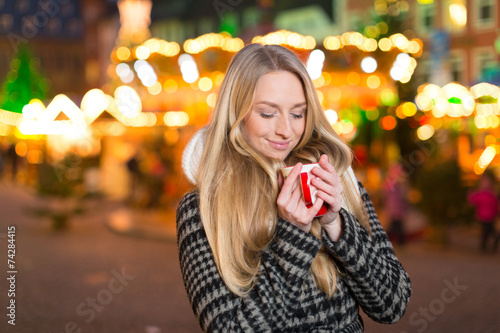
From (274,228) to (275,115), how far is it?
39 centimetres

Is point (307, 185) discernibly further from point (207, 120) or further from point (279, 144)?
point (207, 120)

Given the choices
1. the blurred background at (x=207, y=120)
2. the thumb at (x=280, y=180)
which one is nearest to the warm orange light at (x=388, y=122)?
the blurred background at (x=207, y=120)

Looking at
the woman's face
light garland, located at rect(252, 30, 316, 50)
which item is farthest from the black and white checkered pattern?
light garland, located at rect(252, 30, 316, 50)

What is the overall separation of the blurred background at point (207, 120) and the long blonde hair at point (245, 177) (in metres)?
0.21

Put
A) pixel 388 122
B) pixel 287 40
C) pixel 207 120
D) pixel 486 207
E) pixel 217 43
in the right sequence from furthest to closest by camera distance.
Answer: pixel 388 122 < pixel 217 43 < pixel 287 40 < pixel 486 207 < pixel 207 120

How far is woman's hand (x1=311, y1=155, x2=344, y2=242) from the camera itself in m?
1.79

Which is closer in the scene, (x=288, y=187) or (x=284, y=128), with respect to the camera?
(x=288, y=187)

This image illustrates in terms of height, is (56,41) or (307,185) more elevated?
(56,41)

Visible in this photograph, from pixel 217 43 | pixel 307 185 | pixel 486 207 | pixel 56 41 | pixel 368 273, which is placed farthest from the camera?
pixel 56 41

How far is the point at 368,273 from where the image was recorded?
1910mm

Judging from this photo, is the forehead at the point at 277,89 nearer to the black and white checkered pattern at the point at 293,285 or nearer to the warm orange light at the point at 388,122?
the black and white checkered pattern at the point at 293,285

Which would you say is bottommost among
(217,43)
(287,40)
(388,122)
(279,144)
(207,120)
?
(279,144)

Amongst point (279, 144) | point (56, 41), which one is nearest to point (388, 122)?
point (279, 144)

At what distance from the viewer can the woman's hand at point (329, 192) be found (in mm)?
1793
